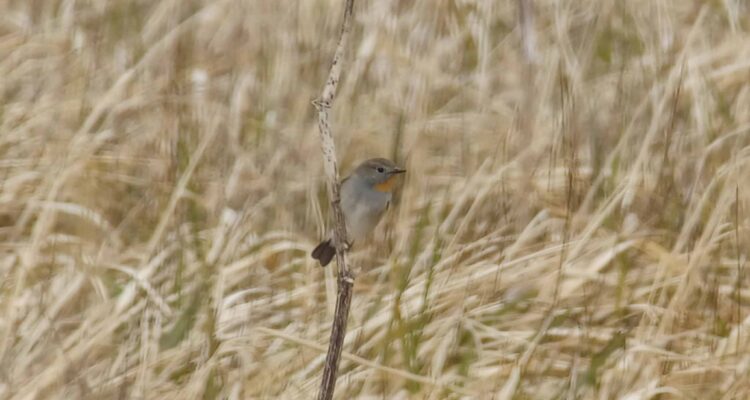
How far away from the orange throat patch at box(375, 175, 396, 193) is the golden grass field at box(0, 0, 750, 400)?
0.55ft

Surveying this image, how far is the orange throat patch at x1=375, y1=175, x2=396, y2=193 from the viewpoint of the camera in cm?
367

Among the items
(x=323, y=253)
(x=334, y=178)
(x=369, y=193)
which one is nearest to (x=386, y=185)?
(x=369, y=193)

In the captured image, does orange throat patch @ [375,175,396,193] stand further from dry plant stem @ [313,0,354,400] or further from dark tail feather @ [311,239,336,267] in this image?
dry plant stem @ [313,0,354,400]

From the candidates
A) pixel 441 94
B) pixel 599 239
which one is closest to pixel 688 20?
pixel 441 94

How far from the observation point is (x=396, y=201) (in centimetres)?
404

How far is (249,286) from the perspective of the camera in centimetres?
377

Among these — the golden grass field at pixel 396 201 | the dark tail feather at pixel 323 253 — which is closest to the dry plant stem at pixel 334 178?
the golden grass field at pixel 396 201

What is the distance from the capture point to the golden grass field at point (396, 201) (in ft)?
10.6

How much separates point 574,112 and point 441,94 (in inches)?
26.5

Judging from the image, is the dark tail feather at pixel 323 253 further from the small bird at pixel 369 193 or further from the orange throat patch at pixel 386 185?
the orange throat patch at pixel 386 185

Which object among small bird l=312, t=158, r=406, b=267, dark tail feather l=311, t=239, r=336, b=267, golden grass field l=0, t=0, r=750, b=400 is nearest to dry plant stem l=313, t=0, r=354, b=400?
golden grass field l=0, t=0, r=750, b=400

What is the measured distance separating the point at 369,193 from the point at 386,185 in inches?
2.4

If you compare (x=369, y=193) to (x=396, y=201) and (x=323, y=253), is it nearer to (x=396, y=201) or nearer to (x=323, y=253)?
(x=323, y=253)

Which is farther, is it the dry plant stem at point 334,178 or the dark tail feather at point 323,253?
the dark tail feather at point 323,253
